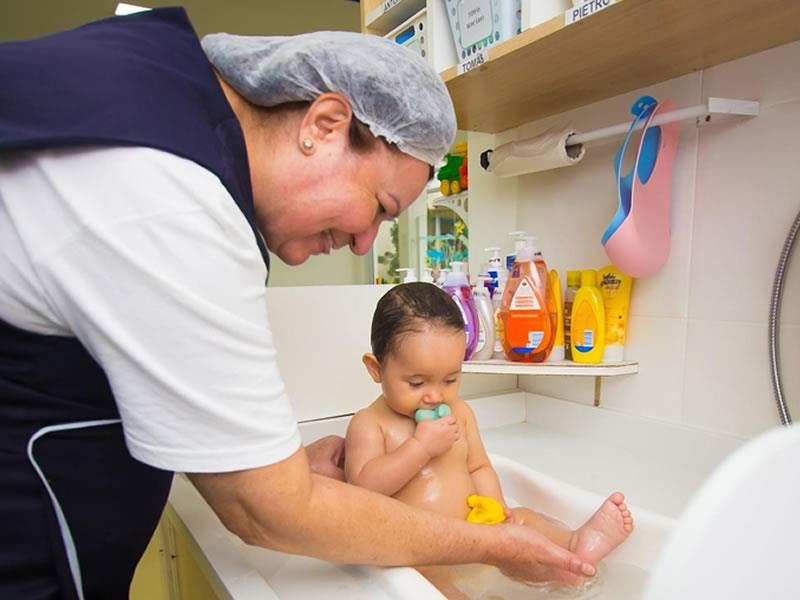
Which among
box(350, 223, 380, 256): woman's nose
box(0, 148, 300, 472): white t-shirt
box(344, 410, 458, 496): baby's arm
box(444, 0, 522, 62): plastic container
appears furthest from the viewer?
box(444, 0, 522, 62): plastic container

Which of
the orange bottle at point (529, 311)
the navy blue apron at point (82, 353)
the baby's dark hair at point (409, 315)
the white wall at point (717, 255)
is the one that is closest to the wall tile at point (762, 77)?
the white wall at point (717, 255)

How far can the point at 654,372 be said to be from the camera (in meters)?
1.24

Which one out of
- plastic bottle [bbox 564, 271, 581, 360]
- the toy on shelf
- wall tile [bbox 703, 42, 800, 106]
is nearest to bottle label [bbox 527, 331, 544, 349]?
plastic bottle [bbox 564, 271, 581, 360]

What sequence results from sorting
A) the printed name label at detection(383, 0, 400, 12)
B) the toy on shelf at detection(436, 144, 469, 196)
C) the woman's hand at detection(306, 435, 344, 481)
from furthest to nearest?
the toy on shelf at detection(436, 144, 469, 196) < the printed name label at detection(383, 0, 400, 12) < the woman's hand at detection(306, 435, 344, 481)

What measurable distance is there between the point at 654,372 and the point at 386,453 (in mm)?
683

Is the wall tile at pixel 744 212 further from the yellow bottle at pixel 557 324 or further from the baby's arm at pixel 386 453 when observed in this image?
the baby's arm at pixel 386 453

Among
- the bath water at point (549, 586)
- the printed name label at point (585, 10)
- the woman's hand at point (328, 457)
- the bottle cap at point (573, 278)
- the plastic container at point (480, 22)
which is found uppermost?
the plastic container at point (480, 22)

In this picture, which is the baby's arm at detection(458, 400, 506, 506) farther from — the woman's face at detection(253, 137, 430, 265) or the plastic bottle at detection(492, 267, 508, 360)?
the woman's face at detection(253, 137, 430, 265)

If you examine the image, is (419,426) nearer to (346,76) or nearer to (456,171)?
(346,76)

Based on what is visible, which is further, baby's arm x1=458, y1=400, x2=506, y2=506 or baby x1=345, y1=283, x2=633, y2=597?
baby's arm x1=458, y1=400, x2=506, y2=506

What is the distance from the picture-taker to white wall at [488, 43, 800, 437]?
993 millimetres

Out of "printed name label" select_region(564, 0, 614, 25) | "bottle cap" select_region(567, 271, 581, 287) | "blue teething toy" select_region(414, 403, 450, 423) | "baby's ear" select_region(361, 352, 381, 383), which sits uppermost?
"printed name label" select_region(564, 0, 614, 25)

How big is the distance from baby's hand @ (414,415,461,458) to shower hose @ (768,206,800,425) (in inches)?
24.2

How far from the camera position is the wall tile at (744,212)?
99cm
